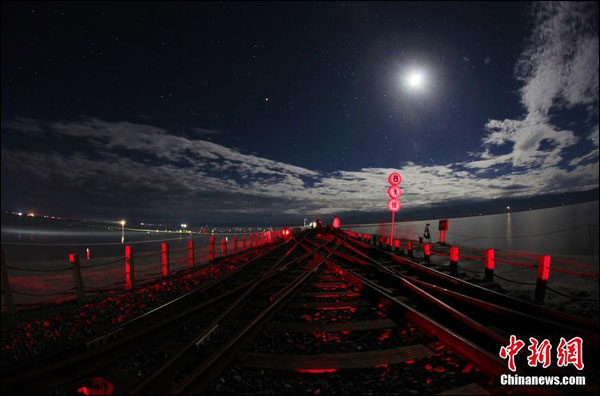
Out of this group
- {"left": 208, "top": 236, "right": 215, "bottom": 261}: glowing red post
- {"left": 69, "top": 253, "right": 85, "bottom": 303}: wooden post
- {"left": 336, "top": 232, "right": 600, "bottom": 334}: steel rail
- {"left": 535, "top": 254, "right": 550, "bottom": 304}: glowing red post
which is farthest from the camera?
{"left": 208, "top": 236, "right": 215, "bottom": 261}: glowing red post

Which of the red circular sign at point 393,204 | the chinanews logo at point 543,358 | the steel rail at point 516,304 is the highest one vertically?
the red circular sign at point 393,204

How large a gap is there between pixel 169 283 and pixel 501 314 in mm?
8366

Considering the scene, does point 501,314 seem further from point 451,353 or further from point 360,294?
point 360,294

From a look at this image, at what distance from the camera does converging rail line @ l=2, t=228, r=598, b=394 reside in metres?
2.74

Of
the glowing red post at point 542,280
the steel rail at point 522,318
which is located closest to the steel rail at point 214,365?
the steel rail at point 522,318

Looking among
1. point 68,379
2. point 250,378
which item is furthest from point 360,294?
point 68,379

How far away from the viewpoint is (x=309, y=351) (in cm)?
351

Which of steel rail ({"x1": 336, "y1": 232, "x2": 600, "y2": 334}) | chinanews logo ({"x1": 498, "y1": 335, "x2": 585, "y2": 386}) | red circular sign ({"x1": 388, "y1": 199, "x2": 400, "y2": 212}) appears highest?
red circular sign ({"x1": 388, "y1": 199, "x2": 400, "y2": 212})

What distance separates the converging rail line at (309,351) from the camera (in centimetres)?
274

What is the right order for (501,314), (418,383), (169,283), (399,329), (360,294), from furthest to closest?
(169,283) < (360,294) < (501,314) < (399,329) < (418,383)

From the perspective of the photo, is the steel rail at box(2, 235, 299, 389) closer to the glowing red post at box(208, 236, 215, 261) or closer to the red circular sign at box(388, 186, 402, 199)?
the glowing red post at box(208, 236, 215, 261)

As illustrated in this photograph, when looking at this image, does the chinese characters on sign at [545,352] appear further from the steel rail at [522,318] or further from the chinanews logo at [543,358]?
the steel rail at [522,318]

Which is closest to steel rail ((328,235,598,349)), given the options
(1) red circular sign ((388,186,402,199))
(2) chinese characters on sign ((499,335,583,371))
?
(2) chinese characters on sign ((499,335,583,371))

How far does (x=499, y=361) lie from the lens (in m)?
2.81
